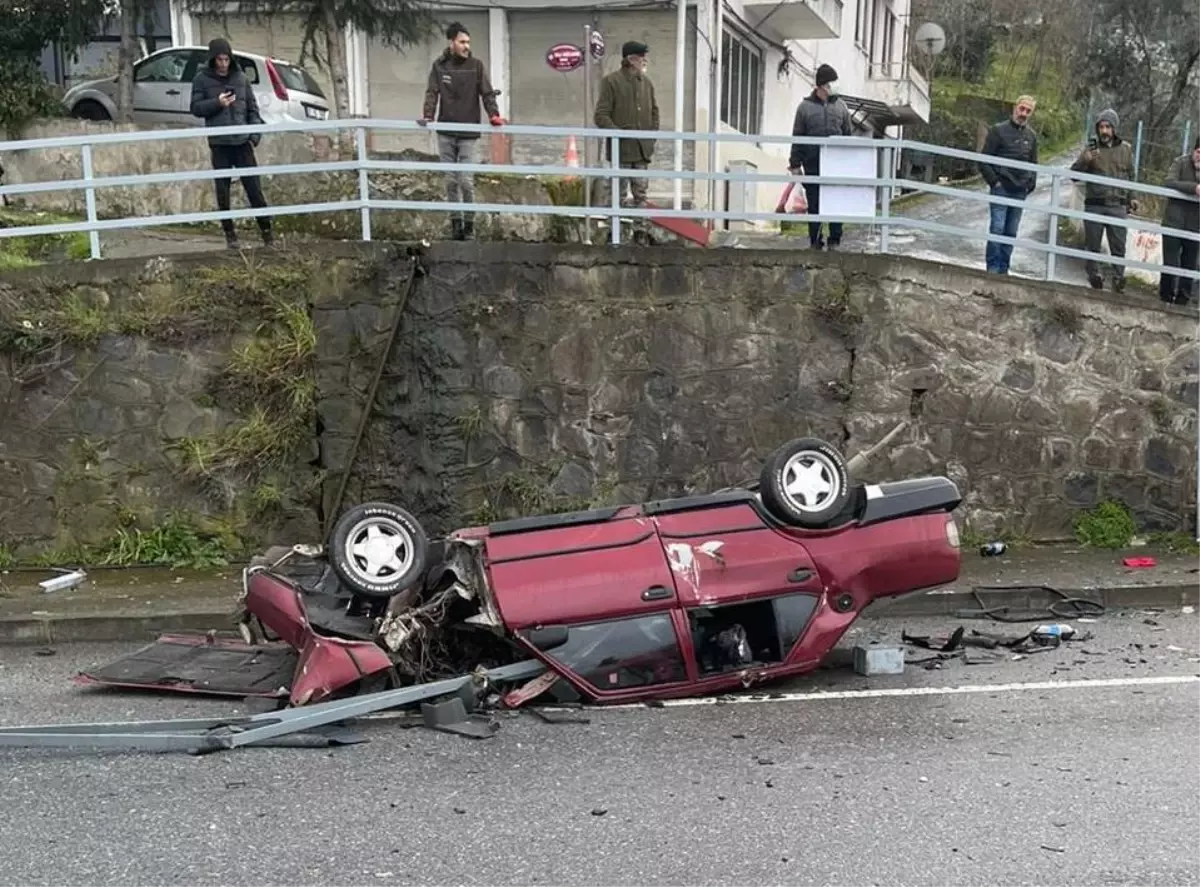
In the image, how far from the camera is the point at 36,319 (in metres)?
9.54

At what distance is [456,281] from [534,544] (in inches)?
164

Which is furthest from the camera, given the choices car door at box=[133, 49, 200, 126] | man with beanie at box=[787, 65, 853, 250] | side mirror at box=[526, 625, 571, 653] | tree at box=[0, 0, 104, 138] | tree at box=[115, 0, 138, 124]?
car door at box=[133, 49, 200, 126]

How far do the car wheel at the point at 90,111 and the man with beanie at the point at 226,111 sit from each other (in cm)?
818

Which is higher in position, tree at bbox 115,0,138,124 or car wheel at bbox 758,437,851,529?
tree at bbox 115,0,138,124

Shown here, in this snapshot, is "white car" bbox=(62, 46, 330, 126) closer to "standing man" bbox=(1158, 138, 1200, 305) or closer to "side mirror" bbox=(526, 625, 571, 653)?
"standing man" bbox=(1158, 138, 1200, 305)

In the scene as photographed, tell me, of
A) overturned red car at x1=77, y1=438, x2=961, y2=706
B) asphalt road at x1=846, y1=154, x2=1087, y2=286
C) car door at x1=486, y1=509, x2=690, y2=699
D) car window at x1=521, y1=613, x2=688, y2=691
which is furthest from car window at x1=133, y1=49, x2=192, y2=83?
car window at x1=521, y1=613, x2=688, y2=691

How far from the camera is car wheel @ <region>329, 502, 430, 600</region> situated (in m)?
6.23

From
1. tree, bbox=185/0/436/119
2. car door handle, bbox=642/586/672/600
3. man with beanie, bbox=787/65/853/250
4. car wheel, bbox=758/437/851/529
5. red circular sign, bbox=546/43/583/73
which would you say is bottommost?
car door handle, bbox=642/586/672/600

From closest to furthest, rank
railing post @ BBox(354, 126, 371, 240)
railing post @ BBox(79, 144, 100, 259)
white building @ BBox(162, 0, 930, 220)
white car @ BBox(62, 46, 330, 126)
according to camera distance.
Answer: railing post @ BBox(79, 144, 100, 259), railing post @ BBox(354, 126, 371, 240), white car @ BBox(62, 46, 330, 126), white building @ BBox(162, 0, 930, 220)

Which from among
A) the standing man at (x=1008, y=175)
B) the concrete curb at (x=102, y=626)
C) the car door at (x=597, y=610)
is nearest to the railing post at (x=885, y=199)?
the standing man at (x=1008, y=175)

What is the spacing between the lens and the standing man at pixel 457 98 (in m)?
10.5

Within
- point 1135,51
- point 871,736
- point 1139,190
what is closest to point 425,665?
point 871,736

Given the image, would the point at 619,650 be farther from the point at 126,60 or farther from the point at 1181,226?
the point at 126,60

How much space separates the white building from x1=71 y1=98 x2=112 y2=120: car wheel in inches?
102
